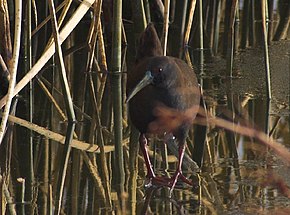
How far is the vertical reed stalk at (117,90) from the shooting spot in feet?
12.1

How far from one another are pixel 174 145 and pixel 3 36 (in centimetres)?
125

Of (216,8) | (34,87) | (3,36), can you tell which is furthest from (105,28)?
(3,36)

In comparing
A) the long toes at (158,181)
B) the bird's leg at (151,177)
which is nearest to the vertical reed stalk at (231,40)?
the bird's leg at (151,177)

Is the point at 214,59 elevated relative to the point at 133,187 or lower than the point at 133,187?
elevated

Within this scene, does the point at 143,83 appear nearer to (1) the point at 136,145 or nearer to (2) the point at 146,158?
(2) the point at 146,158

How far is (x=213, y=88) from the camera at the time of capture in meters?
5.14

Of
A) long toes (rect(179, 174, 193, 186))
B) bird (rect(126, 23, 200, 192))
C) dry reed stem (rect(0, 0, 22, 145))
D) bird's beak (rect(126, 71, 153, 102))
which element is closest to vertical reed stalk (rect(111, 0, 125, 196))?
bird (rect(126, 23, 200, 192))

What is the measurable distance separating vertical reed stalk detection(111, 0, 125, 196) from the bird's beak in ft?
1.21

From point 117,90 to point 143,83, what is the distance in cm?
155

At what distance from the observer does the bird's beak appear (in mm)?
3455

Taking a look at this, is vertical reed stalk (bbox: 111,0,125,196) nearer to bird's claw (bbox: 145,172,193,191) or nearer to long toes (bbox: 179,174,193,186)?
bird's claw (bbox: 145,172,193,191)

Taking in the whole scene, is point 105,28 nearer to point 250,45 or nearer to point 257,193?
point 250,45

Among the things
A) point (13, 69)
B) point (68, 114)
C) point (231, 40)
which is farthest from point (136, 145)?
point (231, 40)

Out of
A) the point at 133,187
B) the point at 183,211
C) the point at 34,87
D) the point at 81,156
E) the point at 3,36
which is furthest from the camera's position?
the point at 34,87
